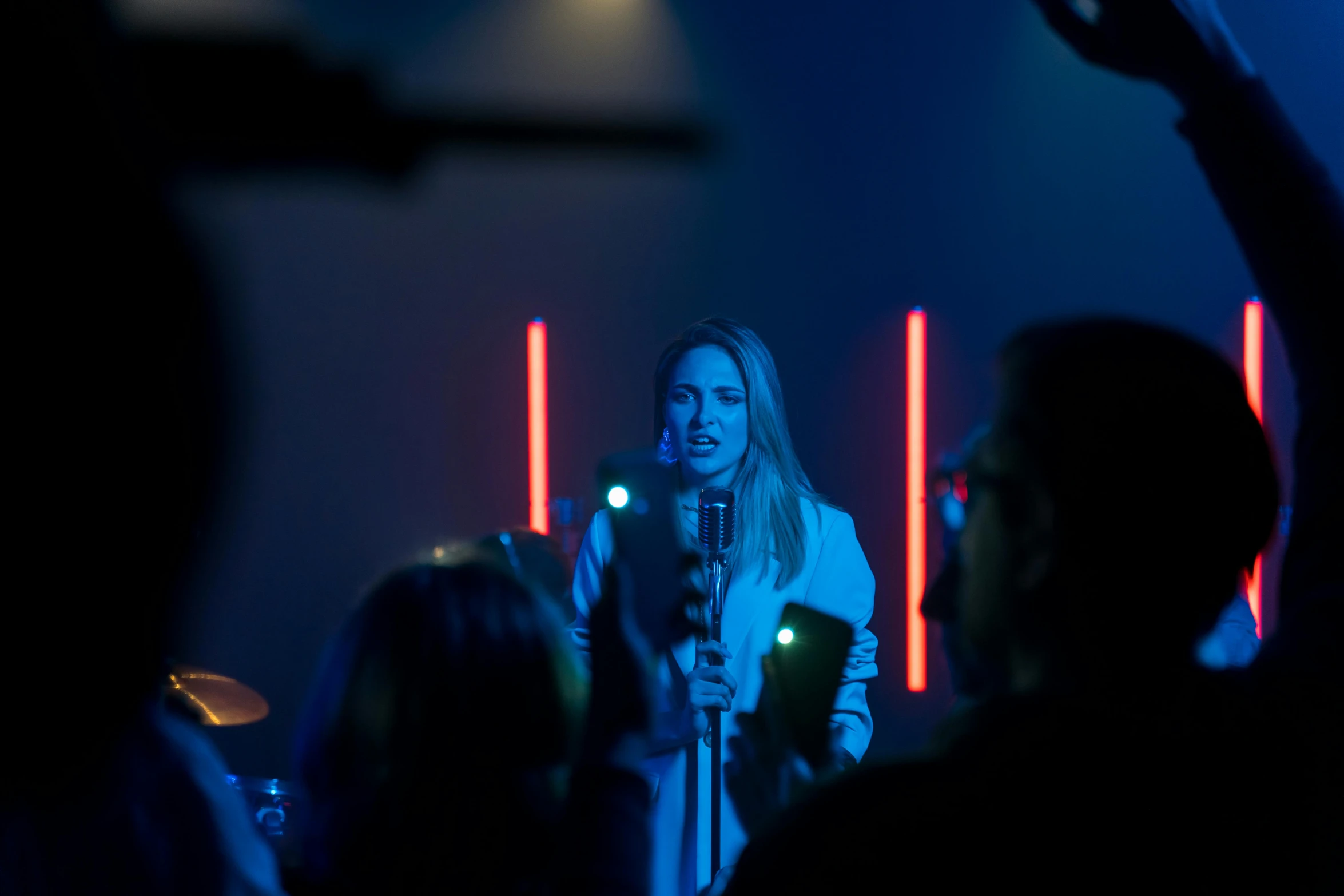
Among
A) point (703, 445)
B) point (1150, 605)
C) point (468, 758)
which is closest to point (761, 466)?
point (703, 445)

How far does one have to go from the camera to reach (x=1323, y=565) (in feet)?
2.45

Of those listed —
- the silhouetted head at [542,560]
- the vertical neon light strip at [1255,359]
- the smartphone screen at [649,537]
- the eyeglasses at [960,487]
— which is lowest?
the silhouetted head at [542,560]

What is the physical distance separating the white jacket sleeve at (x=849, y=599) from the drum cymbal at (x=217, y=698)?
1.52m

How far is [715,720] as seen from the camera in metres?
1.92

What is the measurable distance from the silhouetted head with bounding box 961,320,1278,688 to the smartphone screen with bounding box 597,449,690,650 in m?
0.48

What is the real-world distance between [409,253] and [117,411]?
3.15 m

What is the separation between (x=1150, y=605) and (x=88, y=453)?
81 cm

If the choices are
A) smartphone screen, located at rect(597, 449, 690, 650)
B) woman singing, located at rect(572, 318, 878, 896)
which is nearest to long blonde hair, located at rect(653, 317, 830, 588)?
woman singing, located at rect(572, 318, 878, 896)

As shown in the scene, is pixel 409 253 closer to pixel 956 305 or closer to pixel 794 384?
pixel 794 384

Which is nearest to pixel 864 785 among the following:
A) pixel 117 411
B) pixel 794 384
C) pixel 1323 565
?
pixel 1323 565

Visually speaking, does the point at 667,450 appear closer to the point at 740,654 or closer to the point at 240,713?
the point at 740,654

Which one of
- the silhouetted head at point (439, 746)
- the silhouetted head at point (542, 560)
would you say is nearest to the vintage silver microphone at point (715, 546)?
the silhouetted head at point (542, 560)

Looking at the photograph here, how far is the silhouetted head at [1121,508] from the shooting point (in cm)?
64

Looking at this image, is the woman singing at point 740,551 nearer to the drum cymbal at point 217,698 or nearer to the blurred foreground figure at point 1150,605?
the drum cymbal at point 217,698
